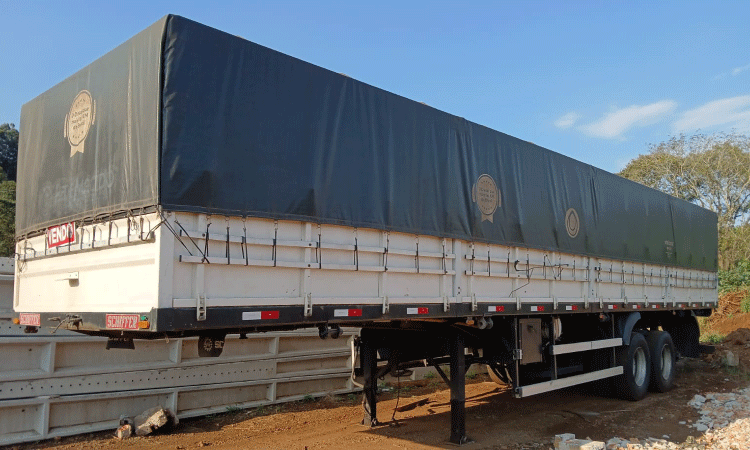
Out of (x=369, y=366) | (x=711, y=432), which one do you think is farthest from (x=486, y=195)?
(x=711, y=432)

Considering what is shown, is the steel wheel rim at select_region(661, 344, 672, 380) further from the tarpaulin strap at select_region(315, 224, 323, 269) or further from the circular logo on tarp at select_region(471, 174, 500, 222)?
the tarpaulin strap at select_region(315, 224, 323, 269)

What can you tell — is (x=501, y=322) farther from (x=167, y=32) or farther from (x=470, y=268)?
(x=167, y=32)

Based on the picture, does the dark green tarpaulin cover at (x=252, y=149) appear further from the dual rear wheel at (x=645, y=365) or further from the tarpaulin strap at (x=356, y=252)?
the dual rear wheel at (x=645, y=365)

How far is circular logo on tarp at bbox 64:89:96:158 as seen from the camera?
4.90m

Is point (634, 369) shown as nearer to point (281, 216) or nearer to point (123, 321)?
point (281, 216)

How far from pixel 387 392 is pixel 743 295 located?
19.2 meters

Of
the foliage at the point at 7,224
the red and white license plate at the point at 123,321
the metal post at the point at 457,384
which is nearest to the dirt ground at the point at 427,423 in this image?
the metal post at the point at 457,384

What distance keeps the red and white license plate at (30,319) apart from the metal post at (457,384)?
421cm

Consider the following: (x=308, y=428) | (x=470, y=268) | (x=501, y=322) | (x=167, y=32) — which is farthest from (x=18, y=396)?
(x=501, y=322)

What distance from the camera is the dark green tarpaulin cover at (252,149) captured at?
13.5ft

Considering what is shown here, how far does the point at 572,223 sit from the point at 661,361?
3967mm

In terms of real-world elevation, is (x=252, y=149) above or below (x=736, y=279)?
above

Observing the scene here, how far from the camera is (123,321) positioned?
4094 mm

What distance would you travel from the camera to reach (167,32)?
4066mm
